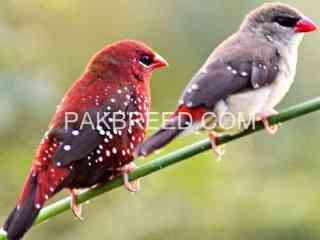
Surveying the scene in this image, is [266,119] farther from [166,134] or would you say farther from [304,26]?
[304,26]

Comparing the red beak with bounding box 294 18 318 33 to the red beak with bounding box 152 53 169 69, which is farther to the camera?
the red beak with bounding box 294 18 318 33

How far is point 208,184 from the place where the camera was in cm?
512

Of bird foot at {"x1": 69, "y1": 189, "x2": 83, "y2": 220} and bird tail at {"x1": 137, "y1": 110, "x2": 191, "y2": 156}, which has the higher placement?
bird tail at {"x1": 137, "y1": 110, "x2": 191, "y2": 156}

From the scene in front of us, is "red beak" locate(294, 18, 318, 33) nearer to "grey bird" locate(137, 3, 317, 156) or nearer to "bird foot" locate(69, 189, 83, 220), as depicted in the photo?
"grey bird" locate(137, 3, 317, 156)

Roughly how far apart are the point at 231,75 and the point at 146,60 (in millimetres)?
330

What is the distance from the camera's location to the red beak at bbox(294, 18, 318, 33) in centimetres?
419

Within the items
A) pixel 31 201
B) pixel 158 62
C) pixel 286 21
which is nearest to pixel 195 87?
pixel 158 62

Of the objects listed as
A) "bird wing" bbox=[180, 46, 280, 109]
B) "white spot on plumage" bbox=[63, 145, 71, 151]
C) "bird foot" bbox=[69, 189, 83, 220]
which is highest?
"white spot on plumage" bbox=[63, 145, 71, 151]

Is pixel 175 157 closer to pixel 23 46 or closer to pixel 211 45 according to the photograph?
pixel 23 46

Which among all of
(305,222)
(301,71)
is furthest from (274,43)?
(301,71)

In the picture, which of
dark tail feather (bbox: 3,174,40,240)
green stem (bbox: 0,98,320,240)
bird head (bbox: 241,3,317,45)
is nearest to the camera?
green stem (bbox: 0,98,320,240)

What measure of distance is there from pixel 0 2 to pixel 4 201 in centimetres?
96

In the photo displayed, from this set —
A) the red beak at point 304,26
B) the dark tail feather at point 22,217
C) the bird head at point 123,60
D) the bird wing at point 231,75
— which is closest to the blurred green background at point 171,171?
the bird head at point 123,60

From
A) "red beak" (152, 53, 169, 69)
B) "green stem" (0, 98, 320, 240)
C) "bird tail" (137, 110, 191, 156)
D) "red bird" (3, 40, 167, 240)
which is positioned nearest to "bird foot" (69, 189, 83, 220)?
"red bird" (3, 40, 167, 240)
